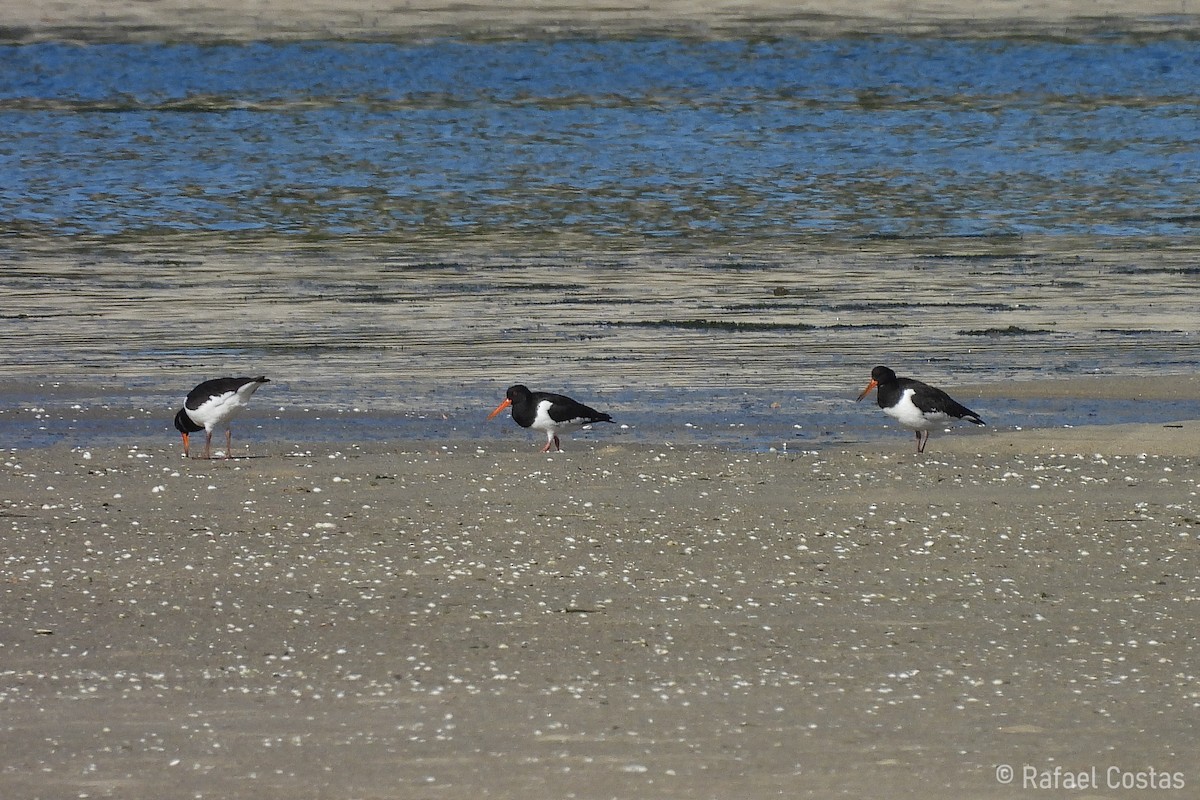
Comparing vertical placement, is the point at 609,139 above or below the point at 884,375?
above

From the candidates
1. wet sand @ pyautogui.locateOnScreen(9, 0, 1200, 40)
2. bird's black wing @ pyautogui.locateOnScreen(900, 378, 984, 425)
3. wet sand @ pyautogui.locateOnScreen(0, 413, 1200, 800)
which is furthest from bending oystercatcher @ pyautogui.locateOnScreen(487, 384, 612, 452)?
wet sand @ pyautogui.locateOnScreen(9, 0, 1200, 40)

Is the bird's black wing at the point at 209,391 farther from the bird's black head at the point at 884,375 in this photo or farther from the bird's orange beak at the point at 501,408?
the bird's black head at the point at 884,375

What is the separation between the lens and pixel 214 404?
10.2 metres

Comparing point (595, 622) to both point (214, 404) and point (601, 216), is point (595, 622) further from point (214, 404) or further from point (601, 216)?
point (601, 216)

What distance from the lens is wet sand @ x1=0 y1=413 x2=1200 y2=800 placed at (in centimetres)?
545

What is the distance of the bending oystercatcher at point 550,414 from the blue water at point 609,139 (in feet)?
33.1

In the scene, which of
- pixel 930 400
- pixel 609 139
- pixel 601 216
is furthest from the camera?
pixel 609 139

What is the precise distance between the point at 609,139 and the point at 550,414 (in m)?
20.3

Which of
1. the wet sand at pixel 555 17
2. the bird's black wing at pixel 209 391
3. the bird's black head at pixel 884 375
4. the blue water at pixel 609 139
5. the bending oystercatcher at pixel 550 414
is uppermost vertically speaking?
the wet sand at pixel 555 17

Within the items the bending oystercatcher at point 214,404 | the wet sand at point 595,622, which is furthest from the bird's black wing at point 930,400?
the bending oystercatcher at point 214,404

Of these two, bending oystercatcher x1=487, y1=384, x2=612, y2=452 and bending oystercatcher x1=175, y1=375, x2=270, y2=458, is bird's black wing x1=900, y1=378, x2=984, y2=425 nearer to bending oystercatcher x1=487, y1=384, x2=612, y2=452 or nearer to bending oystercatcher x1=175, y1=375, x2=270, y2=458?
bending oystercatcher x1=487, y1=384, x2=612, y2=452

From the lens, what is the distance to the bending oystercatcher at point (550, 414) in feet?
34.7

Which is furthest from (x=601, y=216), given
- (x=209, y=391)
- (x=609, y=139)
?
(x=209, y=391)

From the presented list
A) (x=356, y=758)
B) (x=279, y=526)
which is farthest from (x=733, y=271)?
(x=356, y=758)
